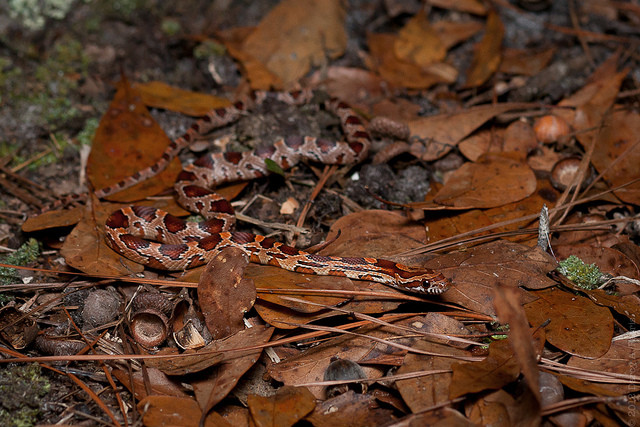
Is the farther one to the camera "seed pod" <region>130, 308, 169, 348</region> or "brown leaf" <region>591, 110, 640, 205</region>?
"brown leaf" <region>591, 110, 640, 205</region>

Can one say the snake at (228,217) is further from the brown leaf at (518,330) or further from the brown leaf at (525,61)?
the brown leaf at (525,61)

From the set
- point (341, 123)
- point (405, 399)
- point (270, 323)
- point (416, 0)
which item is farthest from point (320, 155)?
point (416, 0)

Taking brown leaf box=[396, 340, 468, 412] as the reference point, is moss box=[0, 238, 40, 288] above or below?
below

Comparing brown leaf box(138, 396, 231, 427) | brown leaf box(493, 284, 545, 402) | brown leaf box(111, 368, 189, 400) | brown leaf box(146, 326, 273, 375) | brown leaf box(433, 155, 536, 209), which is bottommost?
brown leaf box(111, 368, 189, 400)

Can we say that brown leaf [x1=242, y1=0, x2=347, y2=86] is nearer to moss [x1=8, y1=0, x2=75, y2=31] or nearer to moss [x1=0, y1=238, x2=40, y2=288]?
moss [x1=8, y1=0, x2=75, y2=31]

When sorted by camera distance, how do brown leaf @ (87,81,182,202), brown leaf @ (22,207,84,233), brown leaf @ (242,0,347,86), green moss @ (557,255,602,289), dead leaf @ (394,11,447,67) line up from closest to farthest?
green moss @ (557,255,602,289) → brown leaf @ (22,207,84,233) → brown leaf @ (87,81,182,202) → brown leaf @ (242,0,347,86) → dead leaf @ (394,11,447,67)

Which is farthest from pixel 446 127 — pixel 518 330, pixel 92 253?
pixel 92 253

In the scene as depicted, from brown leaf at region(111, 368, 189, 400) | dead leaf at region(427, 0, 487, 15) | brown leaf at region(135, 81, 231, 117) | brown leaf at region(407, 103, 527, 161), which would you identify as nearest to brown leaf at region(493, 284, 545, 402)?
brown leaf at region(111, 368, 189, 400)

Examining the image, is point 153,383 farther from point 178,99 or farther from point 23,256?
point 178,99
